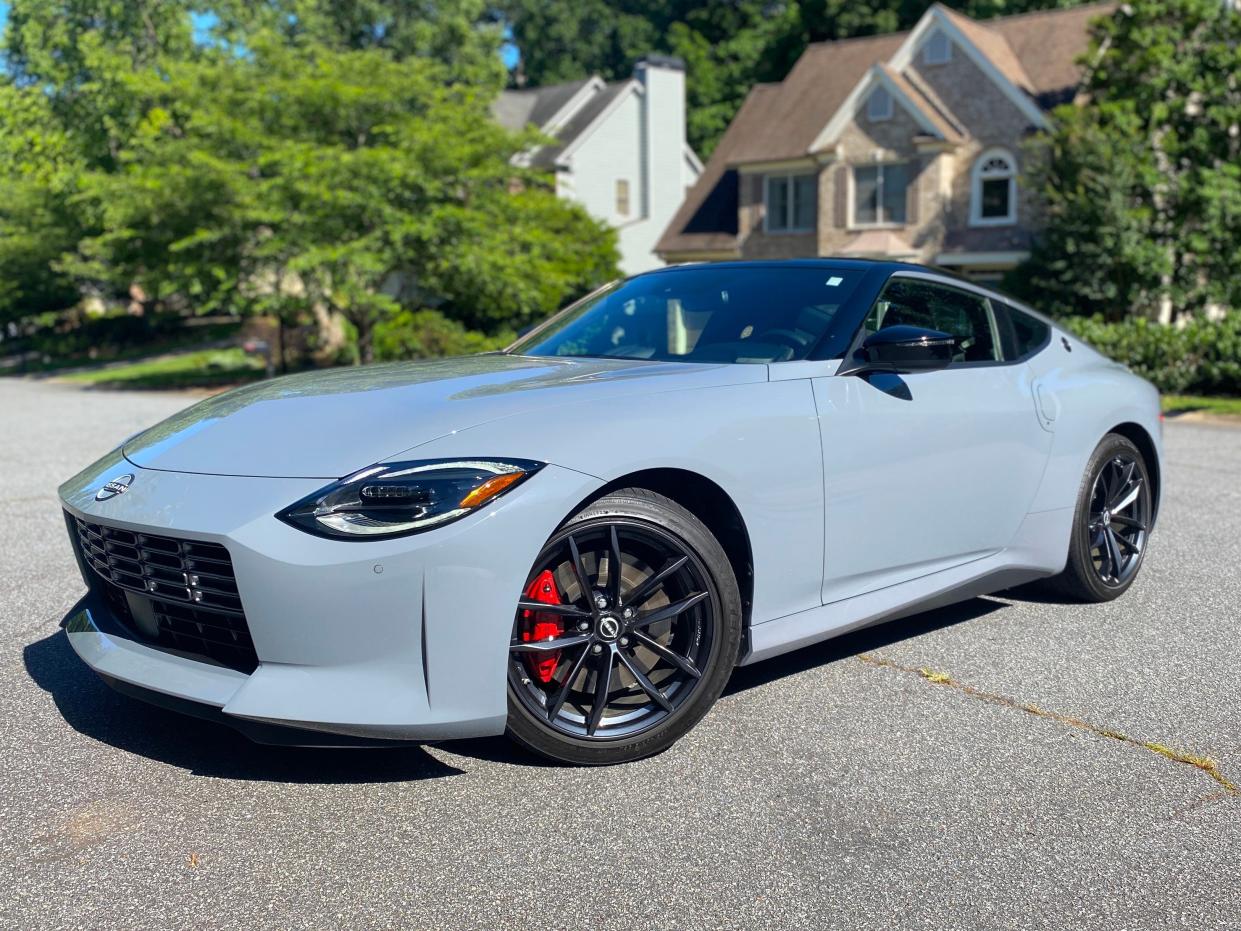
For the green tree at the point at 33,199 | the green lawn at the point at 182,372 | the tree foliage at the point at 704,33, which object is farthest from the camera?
the tree foliage at the point at 704,33

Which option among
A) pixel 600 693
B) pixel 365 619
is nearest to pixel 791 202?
pixel 600 693

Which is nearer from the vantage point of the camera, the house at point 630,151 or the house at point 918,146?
Answer: the house at point 918,146

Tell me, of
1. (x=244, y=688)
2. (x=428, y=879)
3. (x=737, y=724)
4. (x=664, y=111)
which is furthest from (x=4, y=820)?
(x=664, y=111)

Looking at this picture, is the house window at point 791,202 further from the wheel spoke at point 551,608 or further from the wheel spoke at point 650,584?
the wheel spoke at point 551,608

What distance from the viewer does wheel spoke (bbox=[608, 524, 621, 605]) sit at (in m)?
3.43

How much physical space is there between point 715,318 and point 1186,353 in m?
15.4

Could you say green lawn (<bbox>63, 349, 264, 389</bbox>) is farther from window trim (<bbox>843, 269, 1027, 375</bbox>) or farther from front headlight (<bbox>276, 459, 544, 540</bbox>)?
front headlight (<bbox>276, 459, 544, 540</bbox>)

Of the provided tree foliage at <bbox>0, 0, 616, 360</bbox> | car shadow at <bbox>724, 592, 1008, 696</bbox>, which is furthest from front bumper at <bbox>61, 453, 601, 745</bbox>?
tree foliage at <bbox>0, 0, 616, 360</bbox>

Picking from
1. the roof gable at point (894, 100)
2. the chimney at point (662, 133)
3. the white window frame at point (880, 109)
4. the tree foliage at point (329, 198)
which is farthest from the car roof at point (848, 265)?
the chimney at point (662, 133)

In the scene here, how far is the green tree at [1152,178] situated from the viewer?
2231cm

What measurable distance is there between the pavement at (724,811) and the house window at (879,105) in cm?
2776

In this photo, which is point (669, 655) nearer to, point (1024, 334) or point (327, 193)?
point (1024, 334)

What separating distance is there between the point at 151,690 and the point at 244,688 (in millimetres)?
349

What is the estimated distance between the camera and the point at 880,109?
3042cm
